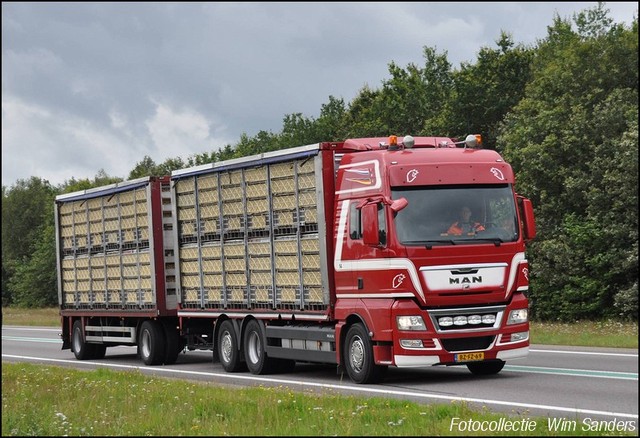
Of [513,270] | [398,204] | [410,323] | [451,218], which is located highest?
[398,204]

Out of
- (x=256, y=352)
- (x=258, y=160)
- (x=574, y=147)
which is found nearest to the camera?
(x=258, y=160)

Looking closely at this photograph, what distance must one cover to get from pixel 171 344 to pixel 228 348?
10.7 ft

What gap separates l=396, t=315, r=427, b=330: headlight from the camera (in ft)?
54.6

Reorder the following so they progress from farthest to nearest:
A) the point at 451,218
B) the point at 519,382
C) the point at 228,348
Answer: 1. the point at 228,348
2. the point at 451,218
3. the point at 519,382

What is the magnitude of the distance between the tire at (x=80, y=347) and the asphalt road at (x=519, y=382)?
1688 millimetres

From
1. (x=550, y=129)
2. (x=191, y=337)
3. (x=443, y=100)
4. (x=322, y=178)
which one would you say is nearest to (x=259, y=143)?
(x=443, y=100)

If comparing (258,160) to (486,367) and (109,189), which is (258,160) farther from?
(109,189)

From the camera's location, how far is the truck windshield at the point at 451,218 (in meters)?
16.8

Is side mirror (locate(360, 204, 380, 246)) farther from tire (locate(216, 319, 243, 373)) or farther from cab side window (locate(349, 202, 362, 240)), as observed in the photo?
tire (locate(216, 319, 243, 373))

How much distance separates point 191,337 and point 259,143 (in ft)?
147

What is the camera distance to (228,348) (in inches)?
849

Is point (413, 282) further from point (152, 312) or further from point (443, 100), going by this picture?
point (443, 100)

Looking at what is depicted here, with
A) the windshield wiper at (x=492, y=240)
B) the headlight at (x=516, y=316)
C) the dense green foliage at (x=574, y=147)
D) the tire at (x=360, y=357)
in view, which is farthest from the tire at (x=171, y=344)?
→ the dense green foliage at (x=574, y=147)

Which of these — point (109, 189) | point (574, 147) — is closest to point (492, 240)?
point (109, 189)
